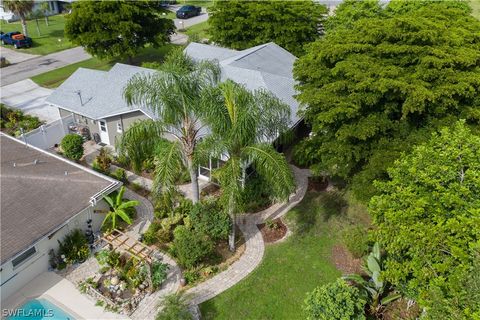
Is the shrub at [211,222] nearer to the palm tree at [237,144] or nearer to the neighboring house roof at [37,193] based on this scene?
the palm tree at [237,144]

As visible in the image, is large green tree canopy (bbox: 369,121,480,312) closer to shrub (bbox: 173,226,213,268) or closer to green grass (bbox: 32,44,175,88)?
shrub (bbox: 173,226,213,268)

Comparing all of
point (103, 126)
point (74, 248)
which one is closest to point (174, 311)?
point (74, 248)

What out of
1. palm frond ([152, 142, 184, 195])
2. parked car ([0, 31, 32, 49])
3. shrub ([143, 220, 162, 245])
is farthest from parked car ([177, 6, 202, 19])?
palm frond ([152, 142, 184, 195])

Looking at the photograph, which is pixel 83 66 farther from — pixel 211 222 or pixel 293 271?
pixel 293 271

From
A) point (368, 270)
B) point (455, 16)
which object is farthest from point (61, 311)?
point (455, 16)

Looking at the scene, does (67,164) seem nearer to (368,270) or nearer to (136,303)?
(136,303)

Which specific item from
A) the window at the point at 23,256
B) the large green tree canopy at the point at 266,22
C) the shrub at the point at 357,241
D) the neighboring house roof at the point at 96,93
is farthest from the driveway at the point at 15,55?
the shrub at the point at 357,241
